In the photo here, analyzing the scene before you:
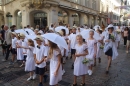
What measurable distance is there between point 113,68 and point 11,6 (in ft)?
66.8

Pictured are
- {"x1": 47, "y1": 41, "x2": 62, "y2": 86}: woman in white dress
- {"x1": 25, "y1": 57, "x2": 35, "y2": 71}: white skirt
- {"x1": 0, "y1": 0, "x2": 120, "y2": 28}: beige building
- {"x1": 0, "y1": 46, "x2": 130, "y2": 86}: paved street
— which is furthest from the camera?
{"x1": 0, "y1": 0, "x2": 120, "y2": 28}: beige building

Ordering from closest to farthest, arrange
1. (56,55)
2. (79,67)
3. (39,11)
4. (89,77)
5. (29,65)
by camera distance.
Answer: (56,55) → (79,67) → (29,65) → (89,77) → (39,11)

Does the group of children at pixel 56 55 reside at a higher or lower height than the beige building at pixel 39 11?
lower

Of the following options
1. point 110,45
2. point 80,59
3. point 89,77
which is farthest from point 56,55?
point 110,45

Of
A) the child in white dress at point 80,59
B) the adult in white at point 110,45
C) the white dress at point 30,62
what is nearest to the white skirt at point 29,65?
the white dress at point 30,62

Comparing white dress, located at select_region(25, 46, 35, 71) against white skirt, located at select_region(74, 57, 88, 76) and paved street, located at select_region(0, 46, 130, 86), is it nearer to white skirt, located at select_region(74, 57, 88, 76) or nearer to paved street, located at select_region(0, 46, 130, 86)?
paved street, located at select_region(0, 46, 130, 86)

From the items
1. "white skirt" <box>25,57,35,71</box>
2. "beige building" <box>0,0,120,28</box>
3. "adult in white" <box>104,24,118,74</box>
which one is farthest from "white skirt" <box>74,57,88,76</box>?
"beige building" <box>0,0,120,28</box>

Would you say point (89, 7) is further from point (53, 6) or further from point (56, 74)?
point (56, 74)

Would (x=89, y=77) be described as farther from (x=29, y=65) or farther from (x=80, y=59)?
(x=29, y=65)

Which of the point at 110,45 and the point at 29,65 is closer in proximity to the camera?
the point at 29,65

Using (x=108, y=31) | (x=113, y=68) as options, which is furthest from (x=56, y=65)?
(x=113, y=68)

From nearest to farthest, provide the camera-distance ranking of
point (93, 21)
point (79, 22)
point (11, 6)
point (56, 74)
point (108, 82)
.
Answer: point (56, 74), point (108, 82), point (11, 6), point (79, 22), point (93, 21)

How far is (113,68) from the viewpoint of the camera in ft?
23.0

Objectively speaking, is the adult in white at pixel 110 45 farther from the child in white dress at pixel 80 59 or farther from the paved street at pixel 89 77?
the child in white dress at pixel 80 59
